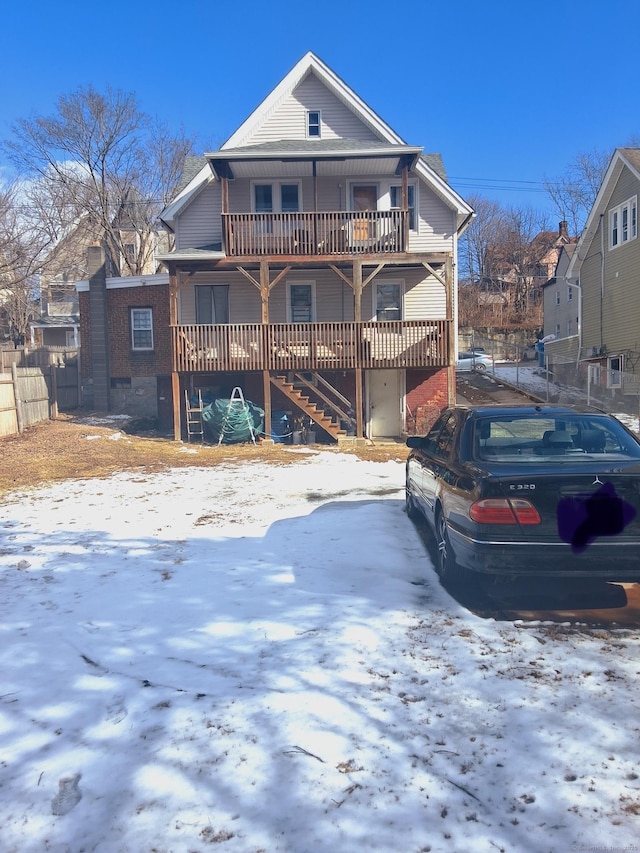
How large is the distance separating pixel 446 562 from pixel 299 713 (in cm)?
239

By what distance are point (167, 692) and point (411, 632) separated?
1.70m

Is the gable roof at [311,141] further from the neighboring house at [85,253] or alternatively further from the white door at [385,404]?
the neighboring house at [85,253]

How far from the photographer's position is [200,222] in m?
20.6

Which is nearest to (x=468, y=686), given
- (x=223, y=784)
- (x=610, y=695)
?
(x=610, y=695)

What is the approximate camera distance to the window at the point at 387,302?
20734 mm

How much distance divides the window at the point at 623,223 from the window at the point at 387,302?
9145 mm

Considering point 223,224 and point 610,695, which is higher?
point 223,224

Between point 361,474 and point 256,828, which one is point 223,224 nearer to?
point 361,474

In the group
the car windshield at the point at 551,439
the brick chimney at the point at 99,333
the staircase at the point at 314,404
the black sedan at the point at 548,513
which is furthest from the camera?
the brick chimney at the point at 99,333

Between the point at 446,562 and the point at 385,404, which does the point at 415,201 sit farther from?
the point at 446,562

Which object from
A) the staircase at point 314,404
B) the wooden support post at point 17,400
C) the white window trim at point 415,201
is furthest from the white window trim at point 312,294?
the wooden support post at point 17,400

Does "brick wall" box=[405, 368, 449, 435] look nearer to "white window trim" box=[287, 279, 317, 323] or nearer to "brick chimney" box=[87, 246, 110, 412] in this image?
"white window trim" box=[287, 279, 317, 323]

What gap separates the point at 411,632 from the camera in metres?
4.47

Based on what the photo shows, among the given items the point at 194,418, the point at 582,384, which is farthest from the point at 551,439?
the point at 582,384
